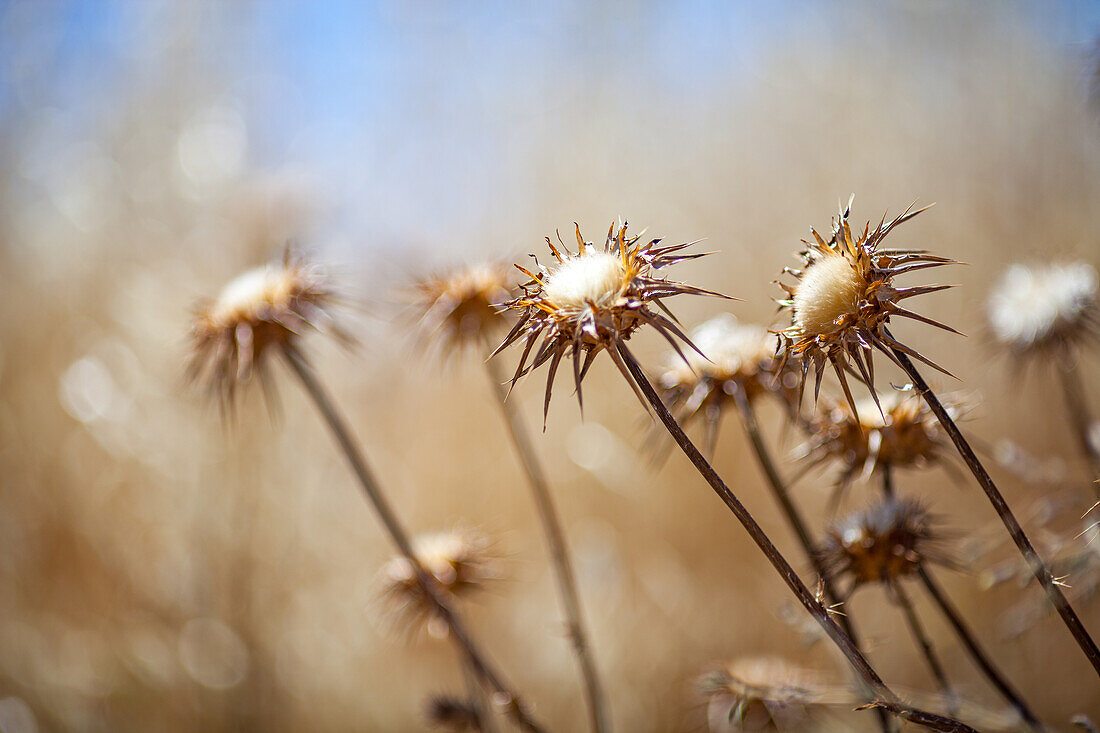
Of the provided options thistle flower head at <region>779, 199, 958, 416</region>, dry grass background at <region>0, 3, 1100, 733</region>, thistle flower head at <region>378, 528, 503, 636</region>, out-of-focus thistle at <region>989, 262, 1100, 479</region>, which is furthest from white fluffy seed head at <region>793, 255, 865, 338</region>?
dry grass background at <region>0, 3, 1100, 733</region>

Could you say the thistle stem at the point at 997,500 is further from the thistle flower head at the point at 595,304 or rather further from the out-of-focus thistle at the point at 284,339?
the out-of-focus thistle at the point at 284,339

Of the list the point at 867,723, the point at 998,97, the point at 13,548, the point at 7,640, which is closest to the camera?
the point at 867,723

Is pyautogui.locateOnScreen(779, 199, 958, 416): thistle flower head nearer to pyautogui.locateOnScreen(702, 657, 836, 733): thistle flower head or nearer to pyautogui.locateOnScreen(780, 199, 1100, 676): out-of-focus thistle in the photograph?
pyautogui.locateOnScreen(780, 199, 1100, 676): out-of-focus thistle

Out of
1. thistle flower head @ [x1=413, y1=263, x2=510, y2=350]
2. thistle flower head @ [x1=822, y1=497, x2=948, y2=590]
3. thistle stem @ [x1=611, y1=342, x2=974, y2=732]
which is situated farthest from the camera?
thistle flower head @ [x1=413, y1=263, x2=510, y2=350]

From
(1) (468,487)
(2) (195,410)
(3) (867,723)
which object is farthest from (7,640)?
(3) (867,723)

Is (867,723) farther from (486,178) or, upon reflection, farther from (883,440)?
(486,178)
